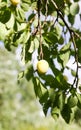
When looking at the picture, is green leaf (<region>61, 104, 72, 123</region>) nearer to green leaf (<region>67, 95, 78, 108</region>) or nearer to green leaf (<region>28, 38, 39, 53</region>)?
green leaf (<region>67, 95, 78, 108</region>)

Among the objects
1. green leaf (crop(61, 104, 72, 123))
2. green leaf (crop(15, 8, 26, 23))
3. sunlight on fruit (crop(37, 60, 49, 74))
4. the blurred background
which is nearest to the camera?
sunlight on fruit (crop(37, 60, 49, 74))

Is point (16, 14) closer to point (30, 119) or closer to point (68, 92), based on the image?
point (68, 92)

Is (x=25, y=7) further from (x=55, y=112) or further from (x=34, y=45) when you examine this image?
(x=55, y=112)

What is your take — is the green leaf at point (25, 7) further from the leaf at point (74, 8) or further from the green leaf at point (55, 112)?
the green leaf at point (55, 112)

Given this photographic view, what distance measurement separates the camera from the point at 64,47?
2625 mm

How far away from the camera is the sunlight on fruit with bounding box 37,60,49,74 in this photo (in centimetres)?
244

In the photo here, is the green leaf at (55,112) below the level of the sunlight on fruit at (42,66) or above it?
below

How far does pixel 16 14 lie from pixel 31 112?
80.3 ft

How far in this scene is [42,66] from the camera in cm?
244

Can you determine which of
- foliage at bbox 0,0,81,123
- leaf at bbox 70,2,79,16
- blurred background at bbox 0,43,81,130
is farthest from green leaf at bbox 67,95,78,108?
blurred background at bbox 0,43,81,130

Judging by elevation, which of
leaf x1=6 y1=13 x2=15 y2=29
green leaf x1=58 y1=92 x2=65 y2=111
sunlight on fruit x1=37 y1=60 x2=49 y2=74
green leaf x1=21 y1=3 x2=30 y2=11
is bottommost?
green leaf x1=58 y1=92 x2=65 y2=111

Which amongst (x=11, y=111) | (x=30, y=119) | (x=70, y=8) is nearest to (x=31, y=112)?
(x=30, y=119)

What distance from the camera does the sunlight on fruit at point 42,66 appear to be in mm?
2436

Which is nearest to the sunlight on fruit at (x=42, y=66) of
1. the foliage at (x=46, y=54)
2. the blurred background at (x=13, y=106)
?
the foliage at (x=46, y=54)
